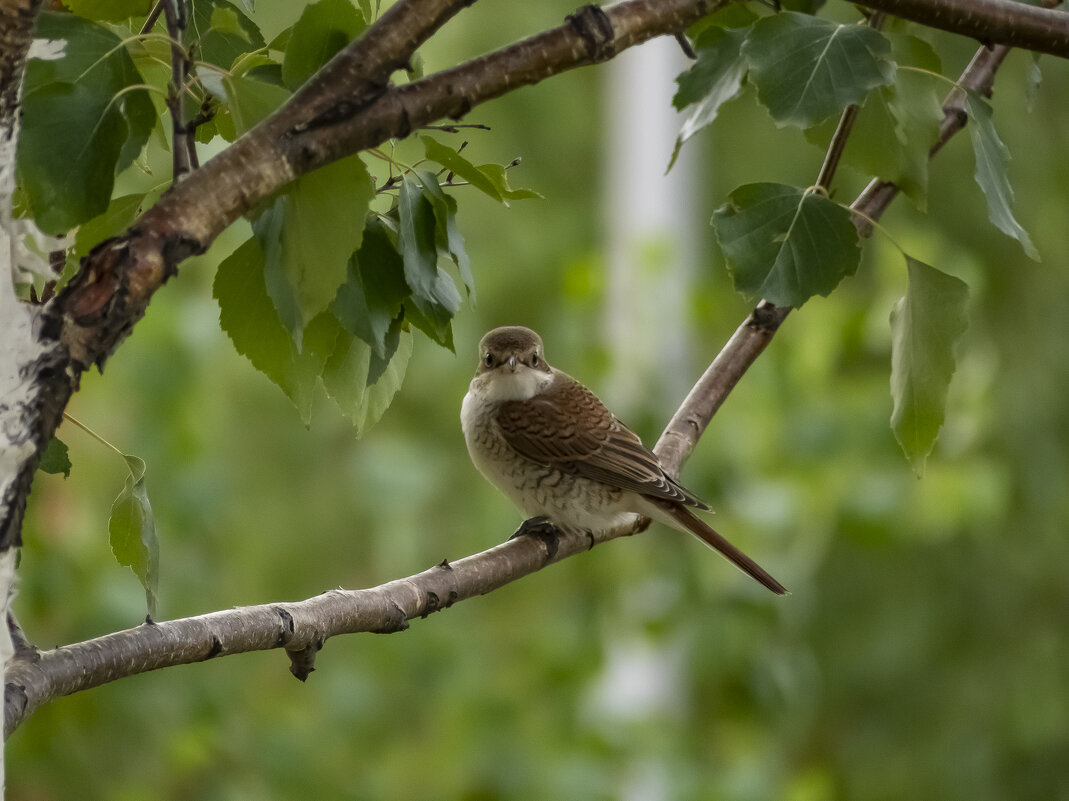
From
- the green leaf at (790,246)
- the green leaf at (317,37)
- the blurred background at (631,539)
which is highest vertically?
the green leaf at (317,37)

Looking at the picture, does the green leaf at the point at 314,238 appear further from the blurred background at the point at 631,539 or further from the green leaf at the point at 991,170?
the blurred background at the point at 631,539

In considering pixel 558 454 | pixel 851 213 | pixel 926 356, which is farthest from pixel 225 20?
pixel 558 454

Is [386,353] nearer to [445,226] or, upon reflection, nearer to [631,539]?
Result: [445,226]

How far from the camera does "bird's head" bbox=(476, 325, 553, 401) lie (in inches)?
102

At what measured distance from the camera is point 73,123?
0.86m

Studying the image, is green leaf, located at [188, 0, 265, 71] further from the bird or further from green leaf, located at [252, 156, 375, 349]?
the bird

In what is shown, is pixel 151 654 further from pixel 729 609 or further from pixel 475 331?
pixel 475 331

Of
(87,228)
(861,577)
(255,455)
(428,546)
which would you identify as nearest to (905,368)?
(87,228)

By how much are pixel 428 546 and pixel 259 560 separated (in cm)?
64

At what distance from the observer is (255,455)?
5.00 metres

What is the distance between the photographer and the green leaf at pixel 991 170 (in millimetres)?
1229

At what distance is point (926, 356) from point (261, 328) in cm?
68

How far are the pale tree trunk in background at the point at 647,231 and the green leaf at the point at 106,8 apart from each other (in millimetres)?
1594

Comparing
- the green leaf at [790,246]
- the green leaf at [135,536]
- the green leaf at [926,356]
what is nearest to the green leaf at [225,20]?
the green leaf at [135,536]
